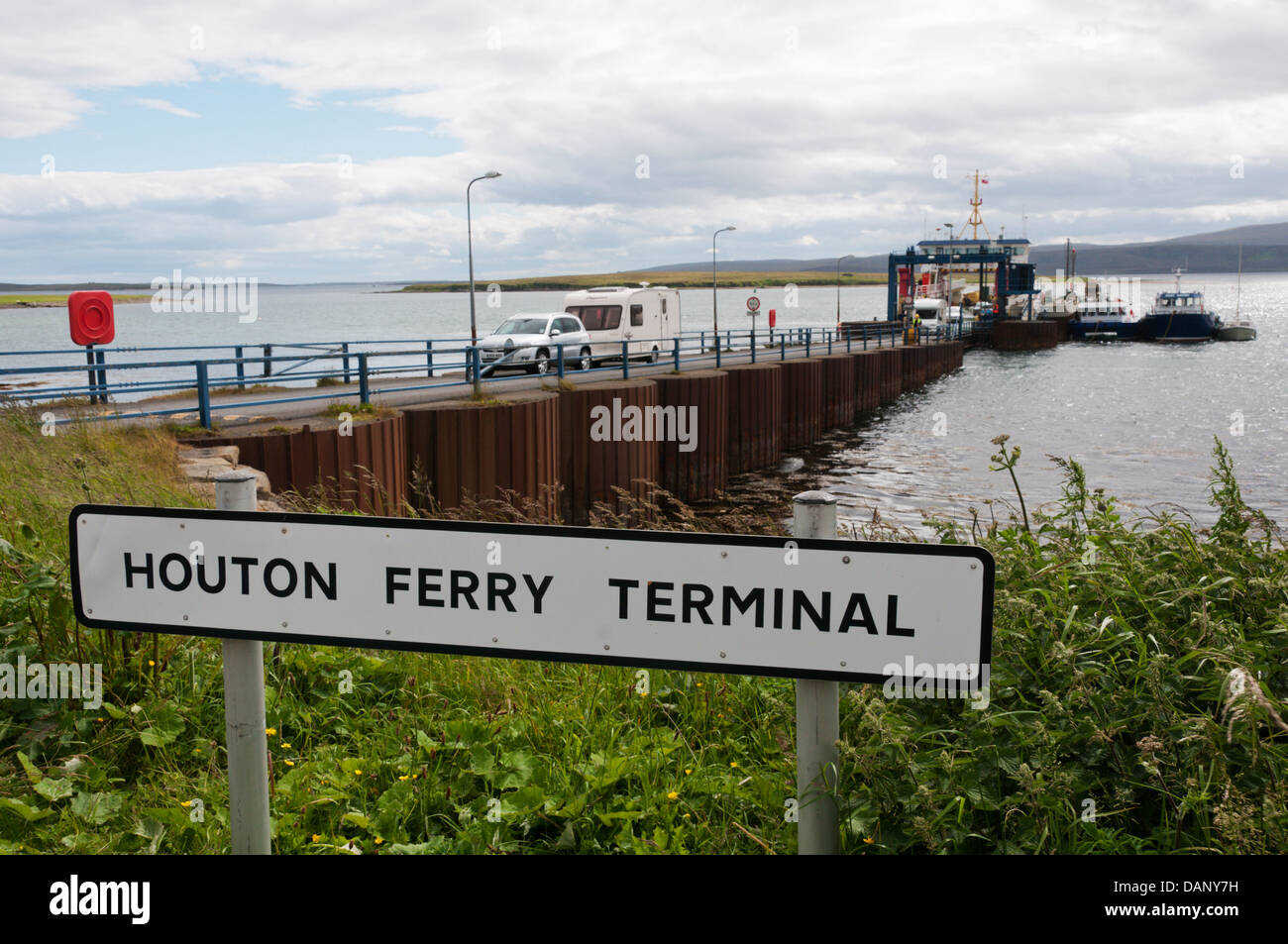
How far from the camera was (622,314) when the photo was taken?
32.8 metres

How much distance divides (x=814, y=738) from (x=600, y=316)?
31.5m

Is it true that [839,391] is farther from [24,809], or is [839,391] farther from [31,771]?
[24,809]

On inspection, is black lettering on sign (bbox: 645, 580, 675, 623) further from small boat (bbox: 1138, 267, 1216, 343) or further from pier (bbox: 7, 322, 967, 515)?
small boat (bbox: 1138, 267, 1216, 343)

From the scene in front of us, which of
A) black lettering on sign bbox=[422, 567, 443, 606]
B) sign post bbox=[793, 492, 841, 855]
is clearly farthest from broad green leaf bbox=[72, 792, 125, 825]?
sign post bbox=[793, 492, 841, 855]

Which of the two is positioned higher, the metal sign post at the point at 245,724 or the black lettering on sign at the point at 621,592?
the black lettering on sign at the point at 621,592

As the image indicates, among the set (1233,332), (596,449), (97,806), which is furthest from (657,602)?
(1233,332)

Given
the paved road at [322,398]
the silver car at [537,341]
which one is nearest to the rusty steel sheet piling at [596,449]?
the paved road at [322,398]

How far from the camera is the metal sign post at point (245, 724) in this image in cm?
228

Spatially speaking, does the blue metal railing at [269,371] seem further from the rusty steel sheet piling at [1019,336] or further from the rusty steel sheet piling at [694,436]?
the rusty steel sheet piling at [1019,336]

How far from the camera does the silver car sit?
1025 inches

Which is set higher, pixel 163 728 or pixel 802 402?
pixel 802 402

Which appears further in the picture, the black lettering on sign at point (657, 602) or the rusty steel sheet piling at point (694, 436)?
the rusty steel sheet piling at point (694, 436)

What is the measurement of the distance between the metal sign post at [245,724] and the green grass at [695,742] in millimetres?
772

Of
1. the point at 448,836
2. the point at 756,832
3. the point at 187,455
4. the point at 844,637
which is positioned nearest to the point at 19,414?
the point at 187,455
